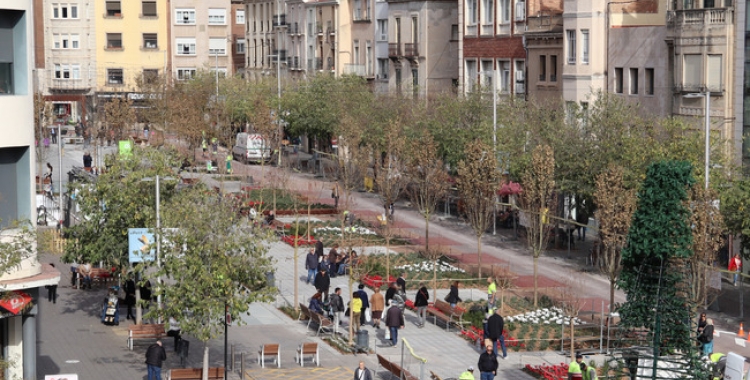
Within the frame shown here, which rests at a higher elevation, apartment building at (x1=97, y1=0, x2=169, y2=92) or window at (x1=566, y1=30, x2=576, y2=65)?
apartment building at (x1=97, y1=0, x2=169, y2=92)

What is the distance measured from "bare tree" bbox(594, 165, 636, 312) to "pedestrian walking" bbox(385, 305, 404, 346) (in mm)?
6108

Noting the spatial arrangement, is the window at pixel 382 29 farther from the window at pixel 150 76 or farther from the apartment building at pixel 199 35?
the apartment building at pixel 199 35

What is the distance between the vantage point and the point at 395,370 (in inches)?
1415

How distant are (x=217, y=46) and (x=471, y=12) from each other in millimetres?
56500

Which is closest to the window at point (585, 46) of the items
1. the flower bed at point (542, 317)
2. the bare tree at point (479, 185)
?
the bare tree at point (479, 185)

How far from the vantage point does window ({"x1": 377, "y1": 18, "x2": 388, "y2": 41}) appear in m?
97.1

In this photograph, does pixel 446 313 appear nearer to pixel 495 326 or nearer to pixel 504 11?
pixel 495 326

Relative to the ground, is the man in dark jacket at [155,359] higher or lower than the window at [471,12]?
lower

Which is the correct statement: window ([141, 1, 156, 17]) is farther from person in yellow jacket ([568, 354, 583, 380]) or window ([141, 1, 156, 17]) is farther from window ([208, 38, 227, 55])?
person in yellow jacket ([568, 354, 583, 380])

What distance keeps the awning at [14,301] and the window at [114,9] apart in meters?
103

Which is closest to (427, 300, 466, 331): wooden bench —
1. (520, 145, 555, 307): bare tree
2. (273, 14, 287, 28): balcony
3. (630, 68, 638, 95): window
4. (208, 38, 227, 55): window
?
(520, 145, 555, 307): bare tree

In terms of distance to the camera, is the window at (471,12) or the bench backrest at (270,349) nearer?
the bench backrest at (270,349)

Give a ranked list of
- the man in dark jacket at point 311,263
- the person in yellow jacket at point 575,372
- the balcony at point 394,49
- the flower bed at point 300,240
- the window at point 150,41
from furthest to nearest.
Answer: the window at point 150,41, the balcony at point 394,49, the flower bed at point 300,240, the man in dark jacket at point 311,263, the person in yellow jacket at point 575,372

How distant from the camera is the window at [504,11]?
78000 millimetres
